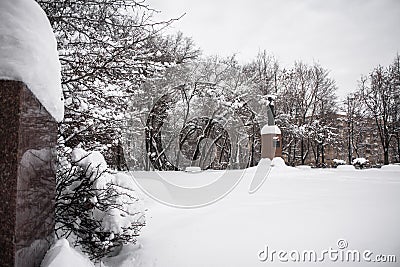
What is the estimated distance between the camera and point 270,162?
Answer: 1111 cm

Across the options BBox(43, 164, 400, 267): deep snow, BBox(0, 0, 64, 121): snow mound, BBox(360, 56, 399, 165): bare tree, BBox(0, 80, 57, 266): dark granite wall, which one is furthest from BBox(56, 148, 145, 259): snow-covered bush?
BBox(360, 56, 399, 165): bare tree

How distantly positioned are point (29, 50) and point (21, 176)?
0.82m

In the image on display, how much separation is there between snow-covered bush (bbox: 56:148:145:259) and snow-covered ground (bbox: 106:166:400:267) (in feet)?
0.73

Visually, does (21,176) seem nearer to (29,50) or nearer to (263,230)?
(29,50)

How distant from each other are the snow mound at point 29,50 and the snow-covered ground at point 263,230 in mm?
1694

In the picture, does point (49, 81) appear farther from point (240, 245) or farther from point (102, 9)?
point (240, 245)

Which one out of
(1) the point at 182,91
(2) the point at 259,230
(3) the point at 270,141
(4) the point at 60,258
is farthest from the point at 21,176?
(3) the point at 270,141

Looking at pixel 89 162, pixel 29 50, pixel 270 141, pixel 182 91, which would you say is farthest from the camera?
pixel 182 91

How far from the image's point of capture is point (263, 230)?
3.18 m

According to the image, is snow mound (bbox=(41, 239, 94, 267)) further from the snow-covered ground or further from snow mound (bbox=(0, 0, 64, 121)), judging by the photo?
snow mound (bbox=(0, 0, 64, 121))

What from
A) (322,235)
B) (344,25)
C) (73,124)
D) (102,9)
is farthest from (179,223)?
(344,25)

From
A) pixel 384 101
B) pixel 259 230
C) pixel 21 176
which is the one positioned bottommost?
pixel 259 230

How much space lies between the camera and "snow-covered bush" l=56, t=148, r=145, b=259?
301 centimetres

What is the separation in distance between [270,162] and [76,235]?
889cm
